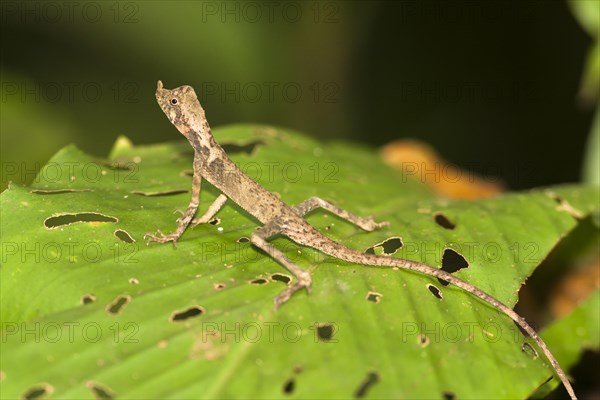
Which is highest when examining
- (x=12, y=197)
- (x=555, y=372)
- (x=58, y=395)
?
(x=12, y=197)

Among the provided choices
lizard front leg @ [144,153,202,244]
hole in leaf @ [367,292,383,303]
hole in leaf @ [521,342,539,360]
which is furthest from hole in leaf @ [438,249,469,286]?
lizard front leg @ [144,153,202,244]

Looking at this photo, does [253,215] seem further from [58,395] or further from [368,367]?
[58,395]

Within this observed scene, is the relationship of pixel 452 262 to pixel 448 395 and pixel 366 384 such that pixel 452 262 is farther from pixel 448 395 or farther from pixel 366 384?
pixel 366 384

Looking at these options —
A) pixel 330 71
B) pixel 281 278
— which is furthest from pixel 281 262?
pixel 330 71

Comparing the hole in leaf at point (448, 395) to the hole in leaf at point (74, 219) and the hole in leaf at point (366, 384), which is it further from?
the hole in leaf at point (74, 219)

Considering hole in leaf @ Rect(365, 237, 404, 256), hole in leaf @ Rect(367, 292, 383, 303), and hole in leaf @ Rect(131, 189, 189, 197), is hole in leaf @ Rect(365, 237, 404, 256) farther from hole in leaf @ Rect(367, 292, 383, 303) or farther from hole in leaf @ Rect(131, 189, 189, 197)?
hole in leaf @ Rect(131, 189, 189, 197)

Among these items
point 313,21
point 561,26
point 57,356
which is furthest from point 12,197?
→ point 561,26

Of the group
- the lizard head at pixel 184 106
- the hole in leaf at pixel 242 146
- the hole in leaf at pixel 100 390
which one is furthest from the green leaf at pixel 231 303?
the hole in leaf at pixel 242 146
